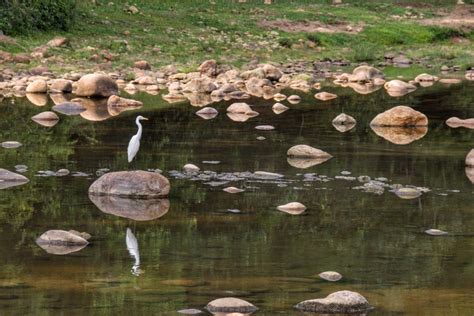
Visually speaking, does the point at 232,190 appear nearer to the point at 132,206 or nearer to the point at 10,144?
the point at 132,206

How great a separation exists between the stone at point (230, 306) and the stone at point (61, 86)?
17.8 m

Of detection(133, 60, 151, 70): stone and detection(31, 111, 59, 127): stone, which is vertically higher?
detection(31, 111, 59, 127): stone

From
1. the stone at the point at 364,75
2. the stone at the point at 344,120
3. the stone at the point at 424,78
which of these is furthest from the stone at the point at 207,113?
the stone at the point at 424,78

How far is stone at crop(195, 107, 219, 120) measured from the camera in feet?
69.2

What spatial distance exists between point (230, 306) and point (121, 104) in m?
15.3

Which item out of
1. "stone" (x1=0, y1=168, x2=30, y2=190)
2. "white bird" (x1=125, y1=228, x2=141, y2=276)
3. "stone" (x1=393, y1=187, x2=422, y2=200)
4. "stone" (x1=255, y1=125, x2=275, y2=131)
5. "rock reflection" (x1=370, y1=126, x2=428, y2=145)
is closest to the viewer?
"white bird" (x1=125, y1=228, x2=141, y2=276)

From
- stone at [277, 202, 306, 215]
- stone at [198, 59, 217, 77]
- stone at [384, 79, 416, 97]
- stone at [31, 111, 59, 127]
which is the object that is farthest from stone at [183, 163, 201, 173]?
stone at [198, 59, 217, 77]

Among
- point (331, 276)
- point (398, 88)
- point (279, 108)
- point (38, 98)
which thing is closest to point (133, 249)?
point (331, 276)

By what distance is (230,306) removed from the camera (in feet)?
26.7

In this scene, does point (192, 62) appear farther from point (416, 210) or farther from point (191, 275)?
point (191, 275)

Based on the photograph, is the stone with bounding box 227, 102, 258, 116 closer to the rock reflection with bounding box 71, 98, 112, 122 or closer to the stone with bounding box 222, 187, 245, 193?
the rock reflection with bounding box 71, 98, 112, 122

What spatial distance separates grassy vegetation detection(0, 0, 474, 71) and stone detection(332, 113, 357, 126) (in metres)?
10.2

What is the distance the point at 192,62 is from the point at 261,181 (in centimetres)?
1869

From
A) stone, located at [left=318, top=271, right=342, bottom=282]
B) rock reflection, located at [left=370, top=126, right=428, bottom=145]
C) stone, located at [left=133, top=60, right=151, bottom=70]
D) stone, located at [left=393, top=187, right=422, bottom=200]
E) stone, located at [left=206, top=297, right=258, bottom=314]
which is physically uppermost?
stone, located at [left=206, top=297, right=258, bottom=314]
